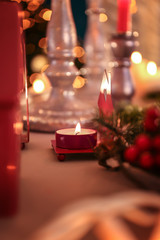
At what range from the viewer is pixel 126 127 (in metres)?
0.51

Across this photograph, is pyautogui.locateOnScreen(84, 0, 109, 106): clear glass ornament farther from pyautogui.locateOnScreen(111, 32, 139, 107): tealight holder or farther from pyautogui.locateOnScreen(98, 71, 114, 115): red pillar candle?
pyautogui.locateOnScreen(98, 71, 114, 115): red pillar candle

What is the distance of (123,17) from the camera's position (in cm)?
99

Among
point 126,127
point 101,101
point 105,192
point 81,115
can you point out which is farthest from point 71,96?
point 105,192

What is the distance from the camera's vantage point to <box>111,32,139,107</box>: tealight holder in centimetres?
96

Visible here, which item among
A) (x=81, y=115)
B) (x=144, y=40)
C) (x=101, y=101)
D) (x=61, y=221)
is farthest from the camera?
(x=144, y=40)

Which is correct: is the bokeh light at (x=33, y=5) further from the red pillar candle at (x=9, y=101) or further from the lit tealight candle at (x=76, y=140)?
the red pillar candle at (x=9, y=101)

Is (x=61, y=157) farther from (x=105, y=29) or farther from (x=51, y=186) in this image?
(x=105, y=29)

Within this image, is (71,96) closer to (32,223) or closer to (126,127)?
(126,127)

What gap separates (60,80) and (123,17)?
342 mm

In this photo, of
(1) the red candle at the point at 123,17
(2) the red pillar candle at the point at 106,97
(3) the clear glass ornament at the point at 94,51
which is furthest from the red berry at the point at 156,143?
(3) the clear glass ornament at the point at 94,51

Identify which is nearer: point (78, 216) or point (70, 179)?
point (78, 216)

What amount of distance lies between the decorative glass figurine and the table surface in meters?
0.20

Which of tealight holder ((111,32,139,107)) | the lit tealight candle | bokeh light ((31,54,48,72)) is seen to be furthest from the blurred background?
the lit tealight candle

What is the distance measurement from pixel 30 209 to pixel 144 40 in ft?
8.35
